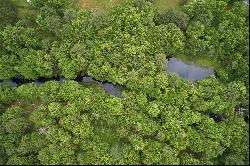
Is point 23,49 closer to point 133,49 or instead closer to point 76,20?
point 76,20

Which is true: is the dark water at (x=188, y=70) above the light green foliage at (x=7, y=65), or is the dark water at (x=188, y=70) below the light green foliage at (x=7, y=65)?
above

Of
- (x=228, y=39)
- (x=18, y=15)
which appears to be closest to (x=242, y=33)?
(x=228, y=39)

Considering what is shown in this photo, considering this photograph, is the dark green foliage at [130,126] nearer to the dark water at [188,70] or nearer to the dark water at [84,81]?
the dark water at [188,70]

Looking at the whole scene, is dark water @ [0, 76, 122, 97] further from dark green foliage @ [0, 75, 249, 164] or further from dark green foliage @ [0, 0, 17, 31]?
dark green foliage @ [0, 0, 17, 31]

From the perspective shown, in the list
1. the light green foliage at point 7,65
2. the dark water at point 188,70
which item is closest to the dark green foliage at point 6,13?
the light green foliage at point 7,65

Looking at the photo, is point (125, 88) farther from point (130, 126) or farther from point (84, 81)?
point (130, 126)

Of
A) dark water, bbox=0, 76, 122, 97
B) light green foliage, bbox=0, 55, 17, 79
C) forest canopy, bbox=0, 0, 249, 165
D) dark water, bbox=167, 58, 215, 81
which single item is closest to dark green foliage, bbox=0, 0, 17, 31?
forest canopy, bbox=0, 0, 249, 165
